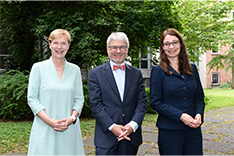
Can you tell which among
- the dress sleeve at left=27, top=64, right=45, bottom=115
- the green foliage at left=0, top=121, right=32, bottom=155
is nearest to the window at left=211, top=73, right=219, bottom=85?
the green foliage at left=0, top=121, right=32, bottom=155

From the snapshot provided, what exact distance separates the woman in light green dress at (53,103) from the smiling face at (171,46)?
118 centimetres

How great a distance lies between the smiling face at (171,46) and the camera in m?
2.84

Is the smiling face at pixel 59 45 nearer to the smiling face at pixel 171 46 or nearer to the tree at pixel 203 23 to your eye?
the smiling face at pixel 171 46

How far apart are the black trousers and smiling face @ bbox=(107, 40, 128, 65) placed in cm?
104

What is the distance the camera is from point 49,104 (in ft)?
8.89

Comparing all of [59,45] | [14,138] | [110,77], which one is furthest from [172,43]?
[14,138]

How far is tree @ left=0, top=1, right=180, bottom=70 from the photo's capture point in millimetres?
8352

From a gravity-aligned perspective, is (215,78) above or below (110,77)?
below

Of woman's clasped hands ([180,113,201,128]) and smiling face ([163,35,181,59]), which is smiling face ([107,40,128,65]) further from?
Result: woman's clasped hands ([180,113,201,128])

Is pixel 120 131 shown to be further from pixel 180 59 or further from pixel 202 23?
pixel 202 23

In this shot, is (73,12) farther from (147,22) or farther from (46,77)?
(46,77)

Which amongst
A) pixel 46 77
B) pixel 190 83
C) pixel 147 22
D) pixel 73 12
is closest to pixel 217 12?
pixel 147 22

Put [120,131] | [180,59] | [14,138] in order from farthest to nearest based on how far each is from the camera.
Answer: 1. [14,138]
2. [180,59]
3. [120,131]

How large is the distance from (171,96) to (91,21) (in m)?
6.18
